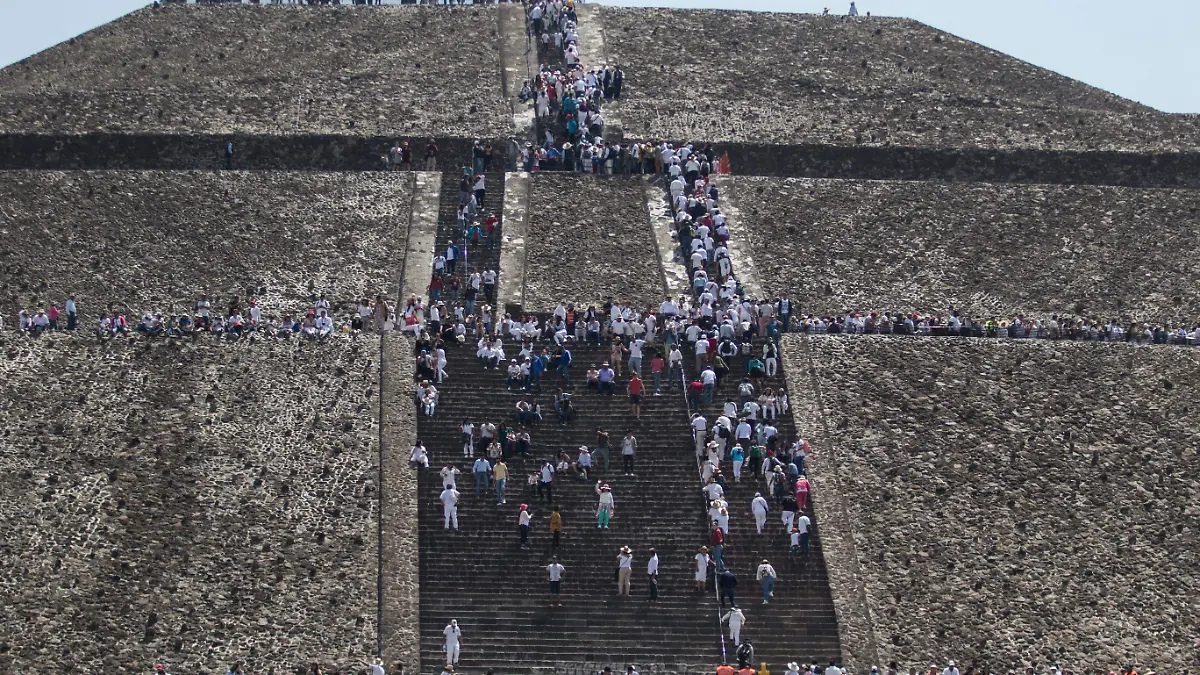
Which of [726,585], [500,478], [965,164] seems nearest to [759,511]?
[726,585]

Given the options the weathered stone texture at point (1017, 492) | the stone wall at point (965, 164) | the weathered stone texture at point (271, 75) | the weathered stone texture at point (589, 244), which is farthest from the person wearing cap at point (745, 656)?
the weathered stone texture at point (271, 75)

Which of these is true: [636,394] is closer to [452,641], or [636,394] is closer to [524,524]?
[524,524]

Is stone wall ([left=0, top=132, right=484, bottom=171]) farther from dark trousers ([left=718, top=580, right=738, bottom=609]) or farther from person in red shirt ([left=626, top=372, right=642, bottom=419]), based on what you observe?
dark trousers ([left=718, top=580, right=738, bottom=609])

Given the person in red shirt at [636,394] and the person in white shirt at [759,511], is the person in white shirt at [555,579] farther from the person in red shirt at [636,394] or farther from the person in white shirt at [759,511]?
the person in red shirt at [636,394]

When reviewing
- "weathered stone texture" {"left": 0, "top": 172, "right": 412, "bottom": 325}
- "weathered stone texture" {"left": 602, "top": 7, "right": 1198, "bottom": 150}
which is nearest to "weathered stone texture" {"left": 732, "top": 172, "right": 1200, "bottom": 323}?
"weathered stone texture" {"left": 602, "top": 7, "right": 1198, "bottom": 150}

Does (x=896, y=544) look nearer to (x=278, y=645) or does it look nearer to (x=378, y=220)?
(x=278, y=645)

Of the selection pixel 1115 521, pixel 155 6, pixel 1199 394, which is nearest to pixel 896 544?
pixel 1115 521

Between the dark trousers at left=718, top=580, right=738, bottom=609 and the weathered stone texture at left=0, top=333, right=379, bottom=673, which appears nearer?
the weathered stone texture at left=0, top=333, right=379, bottom=673
